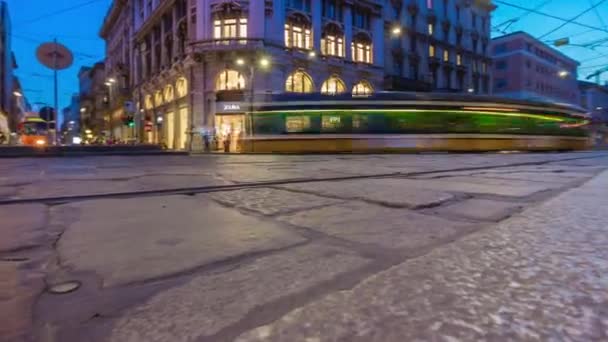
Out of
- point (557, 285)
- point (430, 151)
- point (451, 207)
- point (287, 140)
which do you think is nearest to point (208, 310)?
point (557, 285)

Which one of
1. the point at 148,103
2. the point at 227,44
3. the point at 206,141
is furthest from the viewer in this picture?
the point at 148,103

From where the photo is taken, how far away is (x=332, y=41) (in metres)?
31.0

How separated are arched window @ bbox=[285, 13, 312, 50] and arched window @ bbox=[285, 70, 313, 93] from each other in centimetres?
210

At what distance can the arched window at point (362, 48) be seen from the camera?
1281 inches

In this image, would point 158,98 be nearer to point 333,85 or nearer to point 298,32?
point 298,32

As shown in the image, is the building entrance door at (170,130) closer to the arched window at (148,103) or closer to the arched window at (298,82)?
the arched window at (148,103)

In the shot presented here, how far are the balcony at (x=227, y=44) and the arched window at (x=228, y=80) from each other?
1784 millimetres

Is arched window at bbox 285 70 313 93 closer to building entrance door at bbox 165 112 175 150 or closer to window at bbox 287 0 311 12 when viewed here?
window at bbox 287 0 311 12

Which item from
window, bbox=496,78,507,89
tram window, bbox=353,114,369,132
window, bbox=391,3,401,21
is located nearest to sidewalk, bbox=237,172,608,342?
tram window, bbox=353,114,369,132

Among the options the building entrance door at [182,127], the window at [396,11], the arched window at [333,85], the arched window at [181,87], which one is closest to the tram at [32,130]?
the building entrance door at [182,127]

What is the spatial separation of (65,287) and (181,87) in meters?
33.2

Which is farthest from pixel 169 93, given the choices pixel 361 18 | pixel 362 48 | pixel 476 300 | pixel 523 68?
pixel 523 68

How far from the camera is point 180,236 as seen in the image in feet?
6.89

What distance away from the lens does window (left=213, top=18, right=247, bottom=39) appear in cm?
2753
